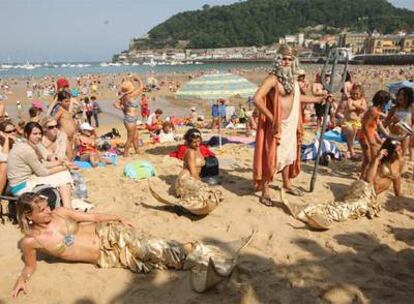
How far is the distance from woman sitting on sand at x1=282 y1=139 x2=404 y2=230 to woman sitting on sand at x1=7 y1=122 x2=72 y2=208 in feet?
8.69

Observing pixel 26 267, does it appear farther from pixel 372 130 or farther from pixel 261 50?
pixel 261 50

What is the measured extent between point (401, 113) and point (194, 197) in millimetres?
3507

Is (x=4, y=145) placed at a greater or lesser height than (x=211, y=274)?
greater

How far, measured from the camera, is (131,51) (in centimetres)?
16650

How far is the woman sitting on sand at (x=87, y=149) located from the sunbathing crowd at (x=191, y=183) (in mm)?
956

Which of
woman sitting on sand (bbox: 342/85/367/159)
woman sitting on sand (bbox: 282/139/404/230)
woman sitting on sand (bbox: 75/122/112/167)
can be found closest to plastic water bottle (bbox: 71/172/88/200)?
woman sitting on sand (bbox: 75/122/112/167)

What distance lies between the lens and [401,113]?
5852mm

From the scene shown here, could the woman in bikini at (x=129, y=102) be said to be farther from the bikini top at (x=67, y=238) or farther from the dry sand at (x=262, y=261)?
the bikini top at (x=67, y=238)

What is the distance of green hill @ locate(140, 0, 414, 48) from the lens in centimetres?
14438

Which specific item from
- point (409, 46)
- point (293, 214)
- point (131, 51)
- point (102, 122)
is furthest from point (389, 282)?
point (131, 51)

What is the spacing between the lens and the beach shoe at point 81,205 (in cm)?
484

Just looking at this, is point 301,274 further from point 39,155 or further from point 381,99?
point 39,155

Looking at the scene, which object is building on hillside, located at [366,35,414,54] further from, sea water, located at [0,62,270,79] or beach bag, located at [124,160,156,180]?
beach bag, located at [124,160,156,180]

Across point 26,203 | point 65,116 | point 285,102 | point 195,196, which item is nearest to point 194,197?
point 195,196
